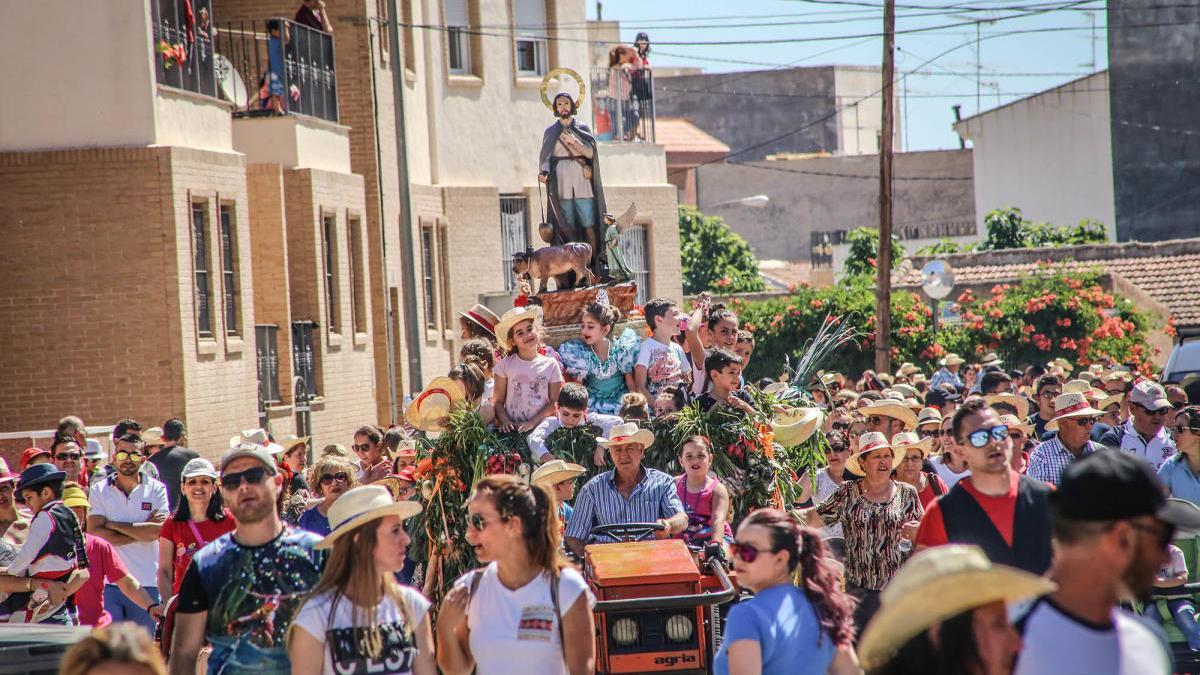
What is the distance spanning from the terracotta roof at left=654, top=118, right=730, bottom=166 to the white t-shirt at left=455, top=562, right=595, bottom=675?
56.3m

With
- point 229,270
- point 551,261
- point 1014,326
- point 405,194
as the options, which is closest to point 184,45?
point 229,270

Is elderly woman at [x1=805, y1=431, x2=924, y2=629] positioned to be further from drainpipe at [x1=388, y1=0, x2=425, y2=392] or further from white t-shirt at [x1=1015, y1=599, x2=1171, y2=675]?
drainpipe at [x1=388, y1=0, x2=425, y2=392]

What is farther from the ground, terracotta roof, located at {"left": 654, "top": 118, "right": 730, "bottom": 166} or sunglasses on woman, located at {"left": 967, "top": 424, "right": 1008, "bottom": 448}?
terracotta roof, located at {"left": 654, "top": 118, "right": 730, "bottom": 166}

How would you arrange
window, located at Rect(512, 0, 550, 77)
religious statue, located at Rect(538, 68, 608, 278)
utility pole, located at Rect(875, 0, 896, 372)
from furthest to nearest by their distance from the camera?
window, located at Rect(512, 0, 550, 77), utility pole, located at Rect(875, 0, 896, 372), religious statue, located at Rect(538, 68, 608, 278)

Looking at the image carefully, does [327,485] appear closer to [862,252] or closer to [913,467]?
[913,467]

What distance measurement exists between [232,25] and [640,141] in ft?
37.6

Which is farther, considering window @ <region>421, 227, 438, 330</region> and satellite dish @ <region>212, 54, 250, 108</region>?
window @ <region>421, 227, 438, 330</region>

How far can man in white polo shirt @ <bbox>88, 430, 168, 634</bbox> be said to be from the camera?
11.1 meters

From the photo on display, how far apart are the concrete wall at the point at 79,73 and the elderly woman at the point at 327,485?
35.5ft

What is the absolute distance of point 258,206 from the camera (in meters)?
24.0

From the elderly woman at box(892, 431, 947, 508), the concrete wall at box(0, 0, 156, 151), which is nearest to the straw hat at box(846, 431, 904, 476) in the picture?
the elderly woman at box(892, 431, 947, 508)

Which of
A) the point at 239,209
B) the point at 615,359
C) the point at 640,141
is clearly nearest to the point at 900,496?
the point at 615,359

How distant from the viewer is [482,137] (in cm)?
3266

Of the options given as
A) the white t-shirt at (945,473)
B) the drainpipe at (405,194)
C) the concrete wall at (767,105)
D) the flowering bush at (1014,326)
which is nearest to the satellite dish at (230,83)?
the drainpipe at (405,194)
